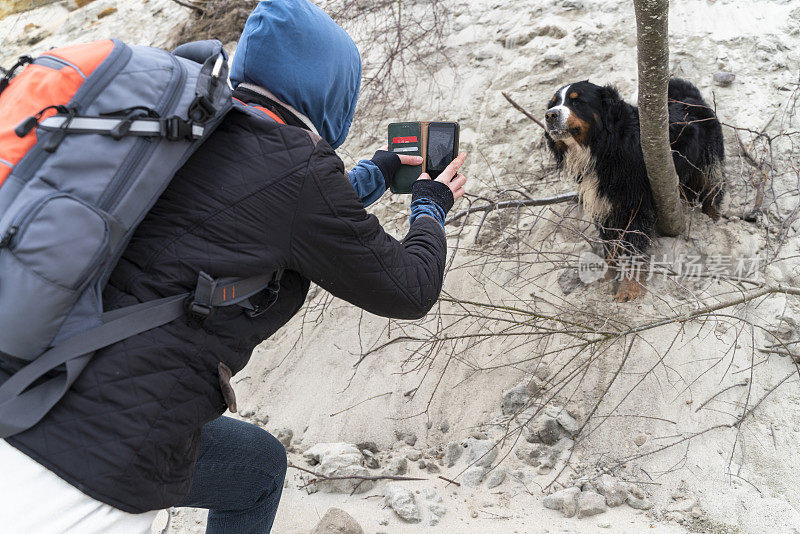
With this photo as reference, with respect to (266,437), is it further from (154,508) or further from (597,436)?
(597,436)

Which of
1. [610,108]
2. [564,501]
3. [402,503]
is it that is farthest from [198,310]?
[610,108]

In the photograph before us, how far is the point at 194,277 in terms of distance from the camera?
134 centimetres

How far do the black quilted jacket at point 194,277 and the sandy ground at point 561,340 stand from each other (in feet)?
4.82

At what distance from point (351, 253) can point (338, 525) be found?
1426mm

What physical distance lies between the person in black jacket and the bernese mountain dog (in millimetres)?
2149

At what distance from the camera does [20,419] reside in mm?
1203

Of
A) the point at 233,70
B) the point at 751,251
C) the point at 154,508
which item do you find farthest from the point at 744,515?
the point at 233,70

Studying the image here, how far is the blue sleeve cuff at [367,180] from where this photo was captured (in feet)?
6.72

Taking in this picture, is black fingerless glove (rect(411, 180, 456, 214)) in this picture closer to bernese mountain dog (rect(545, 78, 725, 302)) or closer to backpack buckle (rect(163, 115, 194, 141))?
backpack buckle (rect(163, 115, 194, 141))

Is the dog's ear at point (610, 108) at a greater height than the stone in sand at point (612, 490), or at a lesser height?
greater

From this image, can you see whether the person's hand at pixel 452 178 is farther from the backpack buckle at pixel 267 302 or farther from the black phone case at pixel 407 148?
the backpack buckle at pixel 267 302

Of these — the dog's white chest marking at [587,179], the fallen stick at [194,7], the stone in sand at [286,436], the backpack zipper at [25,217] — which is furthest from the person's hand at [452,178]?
the fallen stick at [194,7]

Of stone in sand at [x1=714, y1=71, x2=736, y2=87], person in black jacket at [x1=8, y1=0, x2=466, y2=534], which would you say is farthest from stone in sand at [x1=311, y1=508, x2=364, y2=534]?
stone in sand at [x1=714, y1=71, x2=736, y2=87]

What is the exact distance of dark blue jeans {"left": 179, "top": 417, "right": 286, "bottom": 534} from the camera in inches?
71.9
